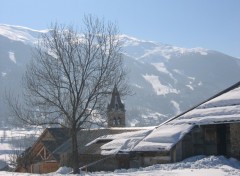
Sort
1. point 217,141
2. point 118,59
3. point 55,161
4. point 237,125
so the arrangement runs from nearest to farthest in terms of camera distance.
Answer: point 237,125
point 217,141
point 118,59
point 55,161

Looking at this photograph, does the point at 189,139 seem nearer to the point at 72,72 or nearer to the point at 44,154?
the point at 72,72

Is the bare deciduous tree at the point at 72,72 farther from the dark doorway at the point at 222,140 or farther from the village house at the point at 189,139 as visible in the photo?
the dark doorway at the point at 222,140

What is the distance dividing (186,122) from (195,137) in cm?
102

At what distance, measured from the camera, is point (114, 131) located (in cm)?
3700

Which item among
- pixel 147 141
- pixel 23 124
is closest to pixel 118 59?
pixel 147 141

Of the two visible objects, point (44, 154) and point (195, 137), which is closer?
point (195, 137)

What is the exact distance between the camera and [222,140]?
25.2m

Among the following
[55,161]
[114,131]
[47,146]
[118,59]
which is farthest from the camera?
[47,146]

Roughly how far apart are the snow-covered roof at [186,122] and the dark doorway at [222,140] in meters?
1.17

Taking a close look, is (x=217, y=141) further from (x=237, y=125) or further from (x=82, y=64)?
(x=82, y=64)

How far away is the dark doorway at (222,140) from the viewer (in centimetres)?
2509

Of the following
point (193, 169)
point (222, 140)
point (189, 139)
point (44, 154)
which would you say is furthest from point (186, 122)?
point (44, 154)

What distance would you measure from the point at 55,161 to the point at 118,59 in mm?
17235

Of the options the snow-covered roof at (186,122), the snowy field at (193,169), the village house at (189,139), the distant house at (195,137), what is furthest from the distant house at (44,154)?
the snowy field at (193,169)
